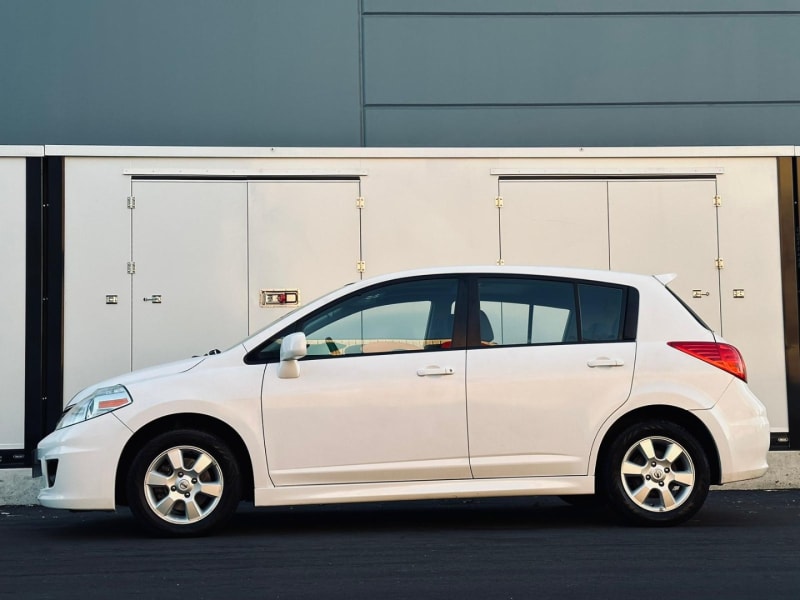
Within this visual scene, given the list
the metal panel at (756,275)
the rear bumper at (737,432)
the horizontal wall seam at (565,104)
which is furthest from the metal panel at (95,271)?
the metal panel at (756,275)

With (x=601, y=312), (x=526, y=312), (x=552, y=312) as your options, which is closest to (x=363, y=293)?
(x=526, y=312)

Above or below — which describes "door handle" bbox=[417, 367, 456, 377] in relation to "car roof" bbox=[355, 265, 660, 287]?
below

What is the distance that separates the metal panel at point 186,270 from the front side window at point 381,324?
7.90 ft

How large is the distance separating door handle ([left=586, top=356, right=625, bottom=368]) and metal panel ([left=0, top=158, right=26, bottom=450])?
4.78m

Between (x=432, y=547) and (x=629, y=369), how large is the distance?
1.72 meters

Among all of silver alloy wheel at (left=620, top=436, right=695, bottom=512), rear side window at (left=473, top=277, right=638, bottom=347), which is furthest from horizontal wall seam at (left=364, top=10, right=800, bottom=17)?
silver alloy wheel at (left=620, top=436, right=695, bottom=512)

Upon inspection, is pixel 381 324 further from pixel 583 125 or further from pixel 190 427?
pixel 583 125

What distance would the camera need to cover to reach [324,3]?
12.2 m

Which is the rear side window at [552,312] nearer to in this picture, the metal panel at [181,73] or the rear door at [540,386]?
the rear door at [540,386]

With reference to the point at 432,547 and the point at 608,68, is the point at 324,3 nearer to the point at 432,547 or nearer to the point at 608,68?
the point at 608,68

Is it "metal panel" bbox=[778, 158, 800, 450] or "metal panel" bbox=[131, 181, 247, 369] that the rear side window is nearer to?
"metal panel" bbox=[131, 181, 247, 369]

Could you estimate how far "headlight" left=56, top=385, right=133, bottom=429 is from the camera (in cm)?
695

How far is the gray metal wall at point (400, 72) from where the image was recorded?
1192 cm

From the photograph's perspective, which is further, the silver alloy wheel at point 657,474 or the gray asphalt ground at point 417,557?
the silver alloy wheel at point 657,474
